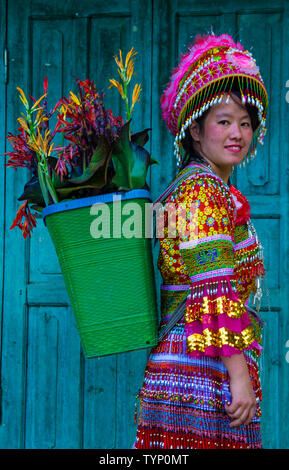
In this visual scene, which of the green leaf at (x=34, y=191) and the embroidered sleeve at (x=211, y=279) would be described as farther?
the green leaf at (x=34, y=191)

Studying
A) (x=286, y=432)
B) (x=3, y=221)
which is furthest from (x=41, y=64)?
(x=286, y=432)

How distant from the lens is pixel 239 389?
158cm

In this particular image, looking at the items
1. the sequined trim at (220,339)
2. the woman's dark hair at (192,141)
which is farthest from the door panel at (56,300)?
the sequined trim at (220,339)

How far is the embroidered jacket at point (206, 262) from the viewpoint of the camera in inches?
61.6

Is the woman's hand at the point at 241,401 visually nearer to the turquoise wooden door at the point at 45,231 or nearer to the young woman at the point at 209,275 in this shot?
the young woman at the point at 209,275

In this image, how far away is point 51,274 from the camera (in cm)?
301

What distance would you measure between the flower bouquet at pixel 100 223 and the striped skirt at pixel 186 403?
11cm

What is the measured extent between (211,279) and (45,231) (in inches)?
63.9

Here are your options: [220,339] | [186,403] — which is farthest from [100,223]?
[186,403]

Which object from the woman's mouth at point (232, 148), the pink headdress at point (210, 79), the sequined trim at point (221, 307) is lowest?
the sequined trim at point (221, 307)

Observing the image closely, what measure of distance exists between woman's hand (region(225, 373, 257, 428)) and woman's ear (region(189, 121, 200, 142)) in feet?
2.66

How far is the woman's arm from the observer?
158cm

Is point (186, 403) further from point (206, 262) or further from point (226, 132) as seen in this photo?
point (226, 132)

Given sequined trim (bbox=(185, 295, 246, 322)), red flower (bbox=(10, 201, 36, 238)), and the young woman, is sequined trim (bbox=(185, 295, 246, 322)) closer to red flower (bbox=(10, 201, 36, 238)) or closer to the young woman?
the young woman
